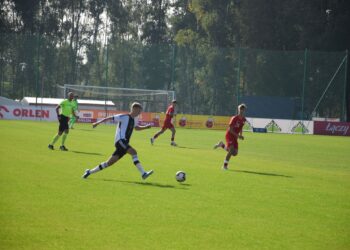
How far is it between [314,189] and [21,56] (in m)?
43.5

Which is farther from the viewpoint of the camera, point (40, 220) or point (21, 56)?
point (21, 56)

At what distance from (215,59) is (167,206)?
148ft

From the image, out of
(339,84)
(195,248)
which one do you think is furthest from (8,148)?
(339,84)

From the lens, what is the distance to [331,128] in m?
51.0

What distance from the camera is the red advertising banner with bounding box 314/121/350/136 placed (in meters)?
50.7

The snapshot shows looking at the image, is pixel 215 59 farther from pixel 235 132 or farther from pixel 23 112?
pixel 235 132

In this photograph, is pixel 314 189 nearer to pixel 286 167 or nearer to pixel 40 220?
pixel 286 167

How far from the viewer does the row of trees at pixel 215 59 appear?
5400cm

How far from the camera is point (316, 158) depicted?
2538 cm

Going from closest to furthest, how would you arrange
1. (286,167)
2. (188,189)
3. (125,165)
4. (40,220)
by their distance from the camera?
(40,220)
(188,189)
(125,165)
(286,167)

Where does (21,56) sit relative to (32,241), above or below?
above

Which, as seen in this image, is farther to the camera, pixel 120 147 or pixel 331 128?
pixel 331 128

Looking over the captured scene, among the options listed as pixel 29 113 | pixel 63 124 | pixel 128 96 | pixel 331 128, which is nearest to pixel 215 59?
pixel 128 96

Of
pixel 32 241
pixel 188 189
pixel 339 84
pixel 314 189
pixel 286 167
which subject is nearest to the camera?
pixel 32 241
